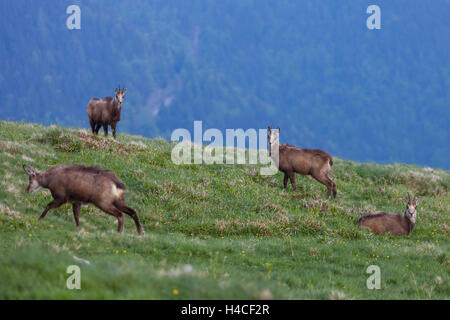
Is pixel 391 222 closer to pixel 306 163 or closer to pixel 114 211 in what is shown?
pixel 306 163

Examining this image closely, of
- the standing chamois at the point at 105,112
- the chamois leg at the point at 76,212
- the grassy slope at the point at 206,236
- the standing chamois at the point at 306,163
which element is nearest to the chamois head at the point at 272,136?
Answer: the standing chamois at the point at 306,163

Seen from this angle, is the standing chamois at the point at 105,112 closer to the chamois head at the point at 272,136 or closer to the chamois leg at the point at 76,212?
the chamois head at the point at 272,136

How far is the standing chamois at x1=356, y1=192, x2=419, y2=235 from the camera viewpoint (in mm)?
14297

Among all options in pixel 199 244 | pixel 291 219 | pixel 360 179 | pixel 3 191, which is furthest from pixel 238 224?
pixel 360 179

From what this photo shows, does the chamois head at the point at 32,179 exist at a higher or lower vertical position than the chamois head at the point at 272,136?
lower

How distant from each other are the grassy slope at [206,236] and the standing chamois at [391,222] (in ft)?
1.25

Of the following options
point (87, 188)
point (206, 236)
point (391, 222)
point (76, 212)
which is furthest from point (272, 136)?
point (87, 188)

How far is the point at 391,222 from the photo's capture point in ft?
47.3

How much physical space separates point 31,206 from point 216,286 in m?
8.03

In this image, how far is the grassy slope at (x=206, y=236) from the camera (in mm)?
6352

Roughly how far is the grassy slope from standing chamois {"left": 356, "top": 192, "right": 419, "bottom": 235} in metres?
0.38

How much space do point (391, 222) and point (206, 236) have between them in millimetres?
6156

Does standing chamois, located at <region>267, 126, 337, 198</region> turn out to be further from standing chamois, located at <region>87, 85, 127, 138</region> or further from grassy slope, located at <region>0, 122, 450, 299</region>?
standing chamois, located at <region>87, 85, 127, 138</region>

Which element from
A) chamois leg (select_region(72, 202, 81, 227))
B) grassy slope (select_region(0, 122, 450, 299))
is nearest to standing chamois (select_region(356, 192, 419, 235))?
grassy slope (select_region(0, 122, 450, 299))
